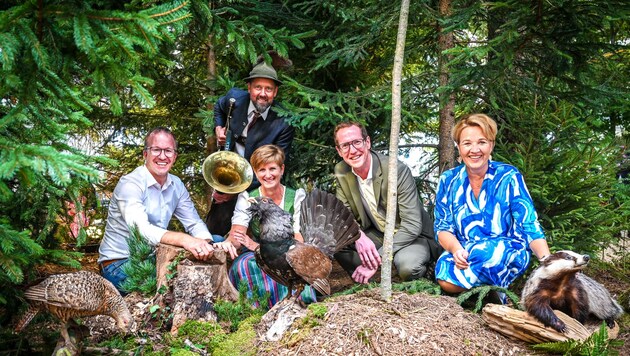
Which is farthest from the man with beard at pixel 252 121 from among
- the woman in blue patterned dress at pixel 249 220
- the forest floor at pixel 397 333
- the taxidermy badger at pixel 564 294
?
the taxidermy badger at pixel 564 294

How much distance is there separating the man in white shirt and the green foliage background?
269 millimetres

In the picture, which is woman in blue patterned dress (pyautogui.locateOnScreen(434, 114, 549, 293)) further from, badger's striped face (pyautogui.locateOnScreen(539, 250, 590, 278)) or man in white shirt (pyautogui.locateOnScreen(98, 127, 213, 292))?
man in white shirt (pyautogui.locateOnScreen(98, 127, 213, 292))

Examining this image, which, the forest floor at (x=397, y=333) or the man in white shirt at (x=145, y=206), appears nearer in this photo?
the forest floor at (x=397, y=333)

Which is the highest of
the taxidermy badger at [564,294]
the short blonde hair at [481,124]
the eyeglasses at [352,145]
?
the short blonde hair at [481,124]

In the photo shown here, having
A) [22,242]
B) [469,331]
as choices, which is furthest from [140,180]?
[469,331]

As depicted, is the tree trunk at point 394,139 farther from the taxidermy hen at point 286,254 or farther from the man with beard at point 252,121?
the man with beard at point 252,121

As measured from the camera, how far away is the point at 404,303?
3801mm

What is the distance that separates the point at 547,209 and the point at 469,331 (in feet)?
6.78

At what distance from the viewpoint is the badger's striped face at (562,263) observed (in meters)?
3.25

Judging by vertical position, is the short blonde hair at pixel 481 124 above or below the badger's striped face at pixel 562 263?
above

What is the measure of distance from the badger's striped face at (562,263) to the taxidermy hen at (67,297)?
2895mm

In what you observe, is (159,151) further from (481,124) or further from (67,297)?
(481,124)

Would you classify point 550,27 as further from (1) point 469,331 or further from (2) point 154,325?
(2) point 154,325

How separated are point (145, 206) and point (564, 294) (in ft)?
11.3
